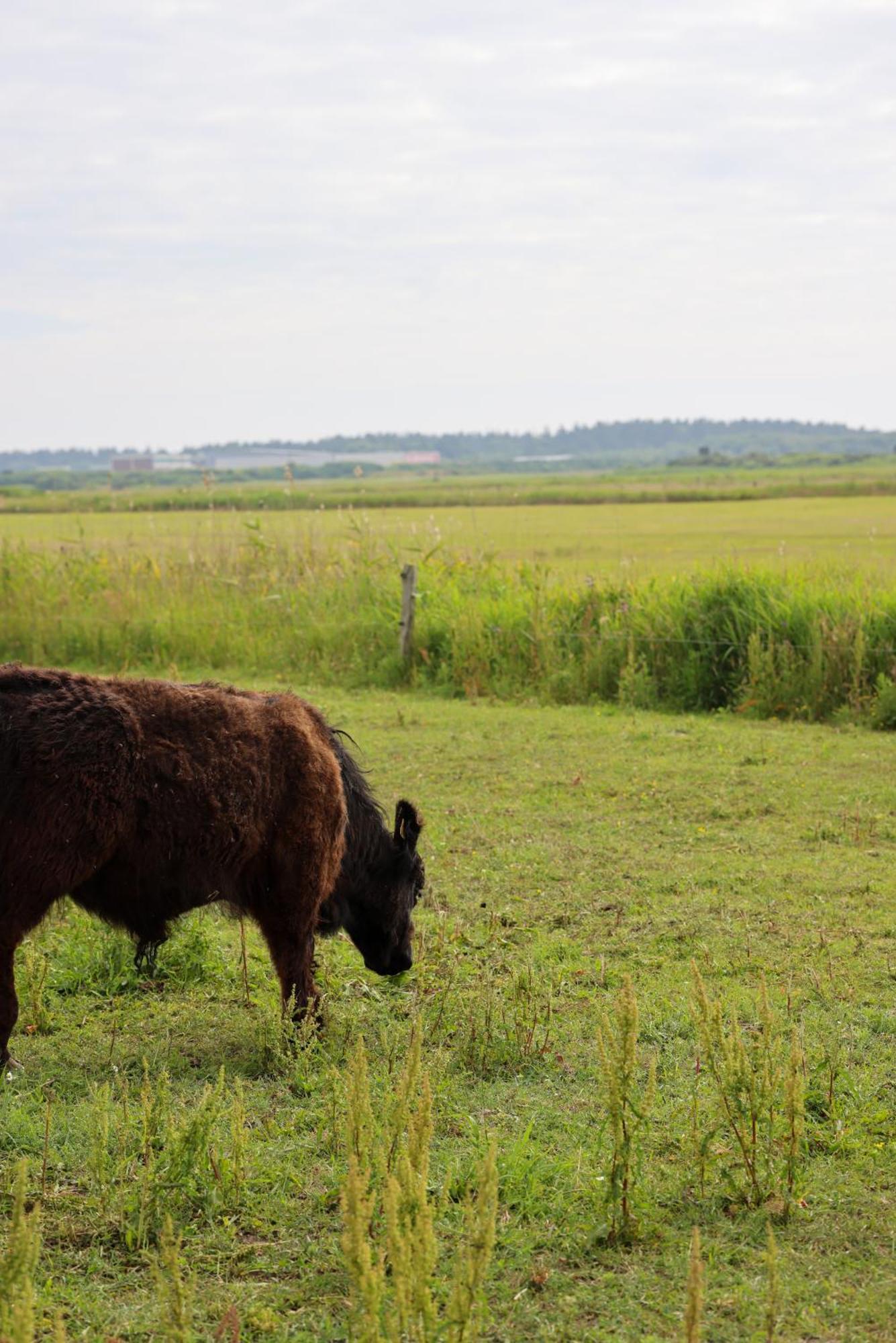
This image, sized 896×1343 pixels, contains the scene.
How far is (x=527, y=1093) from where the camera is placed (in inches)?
178

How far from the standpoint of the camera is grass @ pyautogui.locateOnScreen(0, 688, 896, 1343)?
3297 millimetres

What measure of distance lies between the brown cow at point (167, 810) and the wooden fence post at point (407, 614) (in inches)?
324

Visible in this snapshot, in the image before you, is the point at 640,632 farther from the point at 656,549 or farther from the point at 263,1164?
the point at 656,549

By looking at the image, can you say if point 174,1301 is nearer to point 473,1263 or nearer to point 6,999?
point 473,1263

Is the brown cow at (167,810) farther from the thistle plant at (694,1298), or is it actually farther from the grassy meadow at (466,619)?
the grassy meadow at (466,619)

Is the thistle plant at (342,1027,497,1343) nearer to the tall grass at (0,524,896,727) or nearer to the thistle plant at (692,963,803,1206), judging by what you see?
the thistle plant at (692,963,803,1206)

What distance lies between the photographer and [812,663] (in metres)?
11.8

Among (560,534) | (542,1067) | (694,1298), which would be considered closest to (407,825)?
(542,1067)

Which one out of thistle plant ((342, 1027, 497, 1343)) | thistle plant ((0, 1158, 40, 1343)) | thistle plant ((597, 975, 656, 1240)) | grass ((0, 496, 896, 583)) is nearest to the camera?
thistle plant ((0, 1158, 40, 1343))

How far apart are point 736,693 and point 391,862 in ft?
23.4

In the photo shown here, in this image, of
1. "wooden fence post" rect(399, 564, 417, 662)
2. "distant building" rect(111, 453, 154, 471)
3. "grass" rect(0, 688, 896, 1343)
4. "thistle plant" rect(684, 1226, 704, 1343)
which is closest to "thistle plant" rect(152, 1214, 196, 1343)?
"grass" rect(0, 688, 896, 1343)

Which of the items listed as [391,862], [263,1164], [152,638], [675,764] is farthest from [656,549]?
[263,1164]

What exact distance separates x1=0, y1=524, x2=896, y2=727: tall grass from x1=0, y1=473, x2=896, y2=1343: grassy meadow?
110 millimetres

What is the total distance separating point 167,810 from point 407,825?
1.36m
